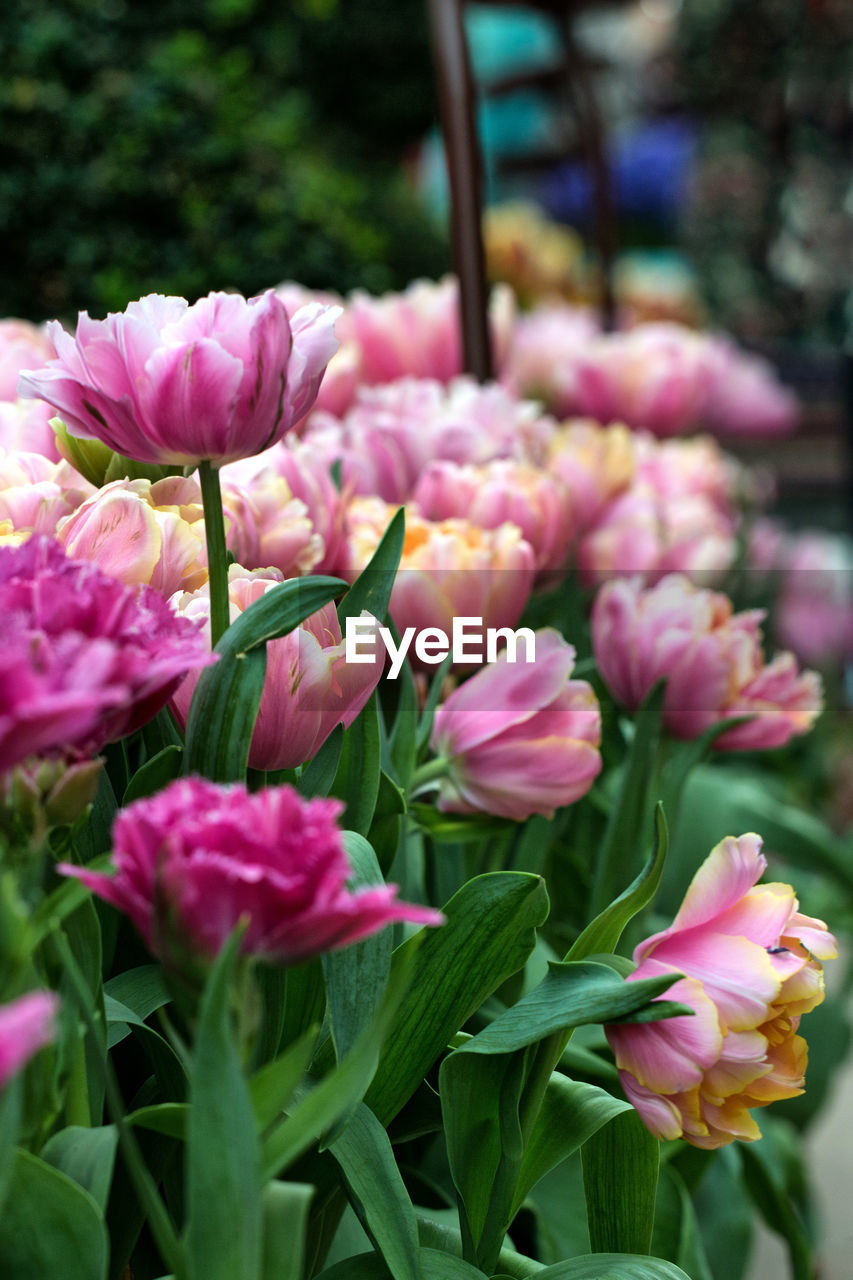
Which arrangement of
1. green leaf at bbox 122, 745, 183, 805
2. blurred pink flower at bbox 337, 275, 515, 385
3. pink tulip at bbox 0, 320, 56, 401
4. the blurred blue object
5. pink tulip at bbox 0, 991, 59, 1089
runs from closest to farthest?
pink tulip at bbox 0, 991, 59, 1089
green leaf at bbox 122, 745, 183, 805
pink tulip at bbox 0, 320, 56, 401
blurred pink flower at bbox 337, 275, 515, 385
the blurred blue object

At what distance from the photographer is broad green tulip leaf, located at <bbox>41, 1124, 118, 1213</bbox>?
18 cm

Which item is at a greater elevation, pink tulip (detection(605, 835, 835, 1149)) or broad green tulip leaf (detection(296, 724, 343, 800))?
broad green tulip leaf (detection(296, 724, 343, 800))

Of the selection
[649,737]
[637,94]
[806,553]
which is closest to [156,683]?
[649,737]

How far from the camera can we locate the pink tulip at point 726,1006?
8.6 inches

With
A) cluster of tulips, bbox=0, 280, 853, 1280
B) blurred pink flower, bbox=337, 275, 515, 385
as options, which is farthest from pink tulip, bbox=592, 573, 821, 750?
blurred pink flower, bbox=337, 275, 515, 385

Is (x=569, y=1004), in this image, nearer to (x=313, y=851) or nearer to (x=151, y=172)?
(x=313, y=851)

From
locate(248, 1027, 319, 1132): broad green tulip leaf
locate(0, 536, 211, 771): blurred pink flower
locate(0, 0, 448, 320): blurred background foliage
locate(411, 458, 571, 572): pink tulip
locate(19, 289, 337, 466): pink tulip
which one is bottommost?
locate(248, 1027, 319, 1132): broad green tulip leaf

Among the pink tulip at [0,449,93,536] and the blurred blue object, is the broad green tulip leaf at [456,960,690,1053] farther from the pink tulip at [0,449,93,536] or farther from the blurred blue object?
the blurred blue object

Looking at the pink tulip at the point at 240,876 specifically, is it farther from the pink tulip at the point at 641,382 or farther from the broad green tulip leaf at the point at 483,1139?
the pink tulip at the point at 641,382

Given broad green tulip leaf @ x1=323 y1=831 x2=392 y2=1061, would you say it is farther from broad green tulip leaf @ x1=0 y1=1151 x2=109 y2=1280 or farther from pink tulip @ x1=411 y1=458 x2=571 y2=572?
pink tulip @ x1=411 y1=458 x2=571 y2=572

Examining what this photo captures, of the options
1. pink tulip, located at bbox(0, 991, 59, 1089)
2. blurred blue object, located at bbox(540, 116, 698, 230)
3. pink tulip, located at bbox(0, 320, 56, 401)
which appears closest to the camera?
pink tulip, located at bbox(0, 991, 59, 1089)

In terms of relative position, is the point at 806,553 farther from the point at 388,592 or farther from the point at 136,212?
the point at 388,592

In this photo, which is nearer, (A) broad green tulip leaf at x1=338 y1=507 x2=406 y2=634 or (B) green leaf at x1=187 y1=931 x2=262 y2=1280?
(B) green leaf at x1=187 y1=931 x2=262 y2=1280

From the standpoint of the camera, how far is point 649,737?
357 millimetres
